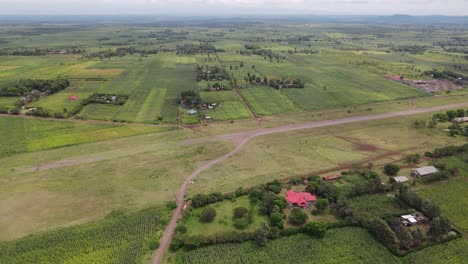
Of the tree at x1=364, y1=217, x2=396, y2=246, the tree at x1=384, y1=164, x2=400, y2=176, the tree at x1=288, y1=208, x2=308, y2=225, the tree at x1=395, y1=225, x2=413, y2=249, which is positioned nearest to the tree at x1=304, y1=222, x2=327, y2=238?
the tree at x1=288, y1=208, x2=308, y2=225

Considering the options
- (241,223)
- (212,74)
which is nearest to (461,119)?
(241,223)

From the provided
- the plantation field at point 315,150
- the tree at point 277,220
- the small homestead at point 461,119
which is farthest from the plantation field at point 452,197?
the small homestead at point 461,119

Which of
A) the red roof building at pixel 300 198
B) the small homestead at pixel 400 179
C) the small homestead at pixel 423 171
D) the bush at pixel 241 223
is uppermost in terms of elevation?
the small homestead at pixel 423 171

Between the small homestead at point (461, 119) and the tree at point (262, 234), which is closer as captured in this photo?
the tree at point (262, 234)

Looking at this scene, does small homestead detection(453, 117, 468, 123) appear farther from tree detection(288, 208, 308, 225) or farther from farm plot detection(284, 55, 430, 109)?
tree detection(288, 208, 308, 225)

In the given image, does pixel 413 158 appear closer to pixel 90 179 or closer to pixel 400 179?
pixel 400 179

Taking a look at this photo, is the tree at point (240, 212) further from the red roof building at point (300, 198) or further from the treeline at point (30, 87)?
the treeline at point (30, 87)

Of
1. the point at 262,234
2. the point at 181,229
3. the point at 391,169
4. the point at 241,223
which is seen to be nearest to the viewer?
the point at 262,234
